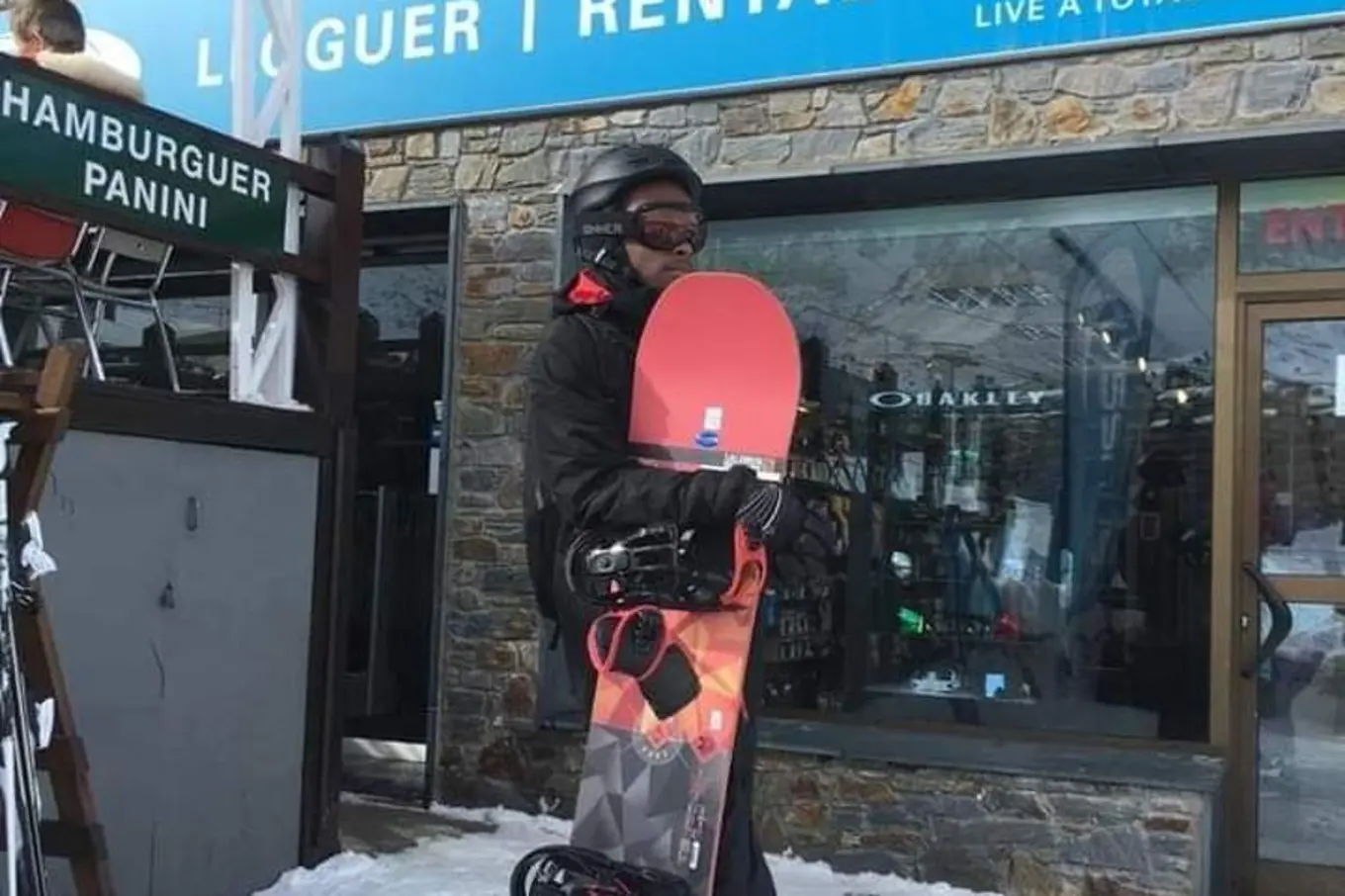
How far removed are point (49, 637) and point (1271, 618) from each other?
4.08 metres

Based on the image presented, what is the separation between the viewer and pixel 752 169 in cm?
598

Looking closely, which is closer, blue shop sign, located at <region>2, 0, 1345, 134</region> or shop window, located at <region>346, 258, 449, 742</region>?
blue shop sign, located at <region>2, 0, 1345, 134</region>

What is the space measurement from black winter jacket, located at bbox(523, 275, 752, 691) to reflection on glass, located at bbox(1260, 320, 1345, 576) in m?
3.12

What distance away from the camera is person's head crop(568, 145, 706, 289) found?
3.25 metres

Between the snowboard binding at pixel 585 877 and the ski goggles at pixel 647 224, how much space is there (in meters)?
1.29

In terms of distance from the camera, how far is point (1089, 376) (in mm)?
5789

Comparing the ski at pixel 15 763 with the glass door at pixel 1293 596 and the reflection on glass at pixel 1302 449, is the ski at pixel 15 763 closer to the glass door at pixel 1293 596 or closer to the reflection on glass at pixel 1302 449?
the glass door at pixel 1293 596

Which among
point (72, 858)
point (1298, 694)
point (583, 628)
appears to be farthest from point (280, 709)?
point (1298, 694)

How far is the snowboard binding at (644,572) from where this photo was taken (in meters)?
2.97

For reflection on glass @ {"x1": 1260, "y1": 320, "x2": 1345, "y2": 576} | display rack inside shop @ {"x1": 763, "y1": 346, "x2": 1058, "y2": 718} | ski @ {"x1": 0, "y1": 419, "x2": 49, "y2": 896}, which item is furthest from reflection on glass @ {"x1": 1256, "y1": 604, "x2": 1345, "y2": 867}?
ski @ {"x1": 0, "y1": 419, "x2": 49, "y2": 896}

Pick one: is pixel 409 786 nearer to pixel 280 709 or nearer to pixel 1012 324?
pixel 280 709

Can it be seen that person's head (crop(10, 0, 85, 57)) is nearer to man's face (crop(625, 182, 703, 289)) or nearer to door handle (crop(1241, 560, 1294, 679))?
man's face (crop(625, 182, 703, 289))

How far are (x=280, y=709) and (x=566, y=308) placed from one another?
2377mm

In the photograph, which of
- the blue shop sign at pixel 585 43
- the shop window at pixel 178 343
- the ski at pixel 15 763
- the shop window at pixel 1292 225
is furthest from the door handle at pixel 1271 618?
the shop window at pixel 178 343
